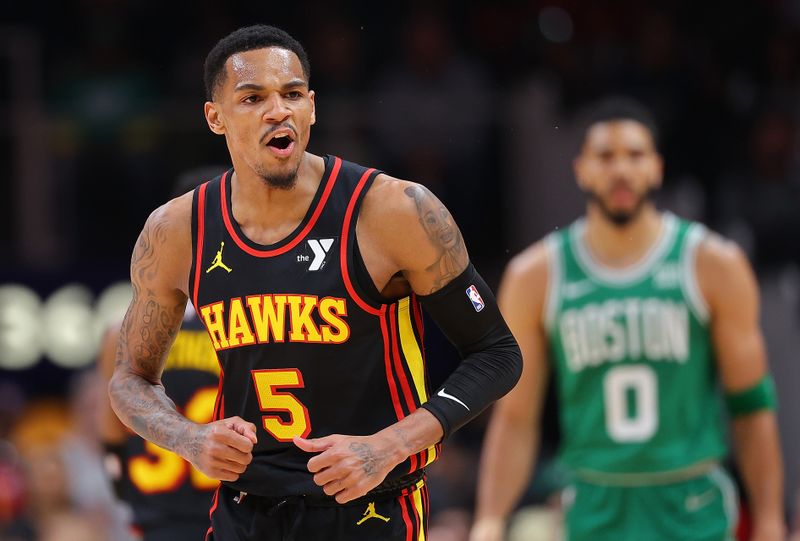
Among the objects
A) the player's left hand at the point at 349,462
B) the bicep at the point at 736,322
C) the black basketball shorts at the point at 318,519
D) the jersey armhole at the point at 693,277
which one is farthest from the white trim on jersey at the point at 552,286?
the player's left hand at the point at 349,462

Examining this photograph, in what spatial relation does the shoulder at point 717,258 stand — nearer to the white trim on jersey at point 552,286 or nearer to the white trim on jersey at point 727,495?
the white trim on jersey at point 552,286

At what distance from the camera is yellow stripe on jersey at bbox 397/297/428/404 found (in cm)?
429

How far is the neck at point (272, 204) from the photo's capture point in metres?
4.29

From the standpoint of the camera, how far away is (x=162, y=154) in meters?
10.6

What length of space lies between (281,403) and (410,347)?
41 cm

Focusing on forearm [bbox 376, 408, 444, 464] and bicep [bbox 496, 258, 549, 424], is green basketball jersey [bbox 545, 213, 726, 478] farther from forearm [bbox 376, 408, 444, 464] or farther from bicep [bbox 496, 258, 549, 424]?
forearm [bbox 376, 408, 444, 464]

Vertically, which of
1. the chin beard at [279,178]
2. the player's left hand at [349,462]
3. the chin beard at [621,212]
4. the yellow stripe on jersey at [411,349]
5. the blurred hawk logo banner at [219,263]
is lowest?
the player's left hand at [349,462]

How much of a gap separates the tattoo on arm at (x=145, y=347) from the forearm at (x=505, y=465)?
2413 millimetres

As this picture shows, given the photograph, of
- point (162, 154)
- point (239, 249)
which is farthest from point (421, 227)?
point (162, 154)

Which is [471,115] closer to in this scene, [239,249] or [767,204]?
[767,204]

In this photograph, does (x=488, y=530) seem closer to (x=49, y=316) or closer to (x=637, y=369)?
(x=637, y=369)

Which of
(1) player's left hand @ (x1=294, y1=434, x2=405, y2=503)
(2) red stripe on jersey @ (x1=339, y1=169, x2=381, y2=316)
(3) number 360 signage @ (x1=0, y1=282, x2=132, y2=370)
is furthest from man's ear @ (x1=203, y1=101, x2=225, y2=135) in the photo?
(3) number 360 signage @ (x1=0, y1=282, x2=132, y2=370)

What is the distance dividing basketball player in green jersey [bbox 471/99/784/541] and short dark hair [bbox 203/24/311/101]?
2.60m

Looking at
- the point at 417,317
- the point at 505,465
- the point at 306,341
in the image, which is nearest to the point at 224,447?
the point at 306,341
